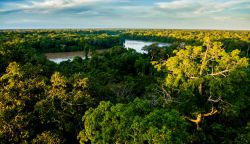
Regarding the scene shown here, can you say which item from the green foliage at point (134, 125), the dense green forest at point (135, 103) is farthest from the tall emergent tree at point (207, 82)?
the green foliage at point (134, 125)

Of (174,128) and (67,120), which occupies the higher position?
(174,128)

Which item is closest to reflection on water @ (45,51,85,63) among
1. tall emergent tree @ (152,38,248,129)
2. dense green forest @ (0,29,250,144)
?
dense green forest @ (0,29,250,144)

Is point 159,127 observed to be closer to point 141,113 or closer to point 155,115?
point 155,115

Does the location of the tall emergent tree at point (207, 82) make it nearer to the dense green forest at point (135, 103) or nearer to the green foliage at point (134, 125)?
the dense green forest at point (135, 103)

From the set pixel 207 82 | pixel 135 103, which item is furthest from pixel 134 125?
pixel 207 82

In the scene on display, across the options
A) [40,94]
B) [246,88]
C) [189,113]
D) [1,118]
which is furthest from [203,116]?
[1,118]

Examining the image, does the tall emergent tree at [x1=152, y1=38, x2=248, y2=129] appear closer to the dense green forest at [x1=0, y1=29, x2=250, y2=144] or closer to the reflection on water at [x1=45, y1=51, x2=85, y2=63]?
the dense green forest at [x1=0, y1=29, x2=250, y2=144]

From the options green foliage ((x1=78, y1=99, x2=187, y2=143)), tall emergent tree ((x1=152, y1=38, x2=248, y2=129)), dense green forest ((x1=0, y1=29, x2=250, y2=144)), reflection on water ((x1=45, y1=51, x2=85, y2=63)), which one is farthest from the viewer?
reflection on water ((x1=45, y1=51, x2=85, y2=63))

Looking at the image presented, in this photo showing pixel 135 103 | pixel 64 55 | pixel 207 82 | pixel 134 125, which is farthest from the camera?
pixel 64 55

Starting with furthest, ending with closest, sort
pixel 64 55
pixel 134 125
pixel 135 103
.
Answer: pixel 64 55 → pixel 135 103 → pixel 134 125

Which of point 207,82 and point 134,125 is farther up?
point 207,82

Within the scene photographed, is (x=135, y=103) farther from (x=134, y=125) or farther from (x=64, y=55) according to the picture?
(x=64, y=55)
